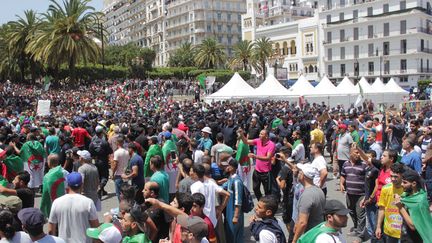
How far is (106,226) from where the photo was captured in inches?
169

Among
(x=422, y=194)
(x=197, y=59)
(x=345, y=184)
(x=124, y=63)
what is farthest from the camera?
(x=124, y=63)

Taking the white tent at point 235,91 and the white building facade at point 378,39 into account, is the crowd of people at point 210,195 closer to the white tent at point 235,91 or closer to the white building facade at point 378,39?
the white tent at point 235,91

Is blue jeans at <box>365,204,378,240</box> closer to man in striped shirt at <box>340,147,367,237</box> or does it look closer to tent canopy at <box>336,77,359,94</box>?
man in striped shirt at <box>340,147,367,237</box>

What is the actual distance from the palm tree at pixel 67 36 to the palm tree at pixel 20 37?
7637 millimetres

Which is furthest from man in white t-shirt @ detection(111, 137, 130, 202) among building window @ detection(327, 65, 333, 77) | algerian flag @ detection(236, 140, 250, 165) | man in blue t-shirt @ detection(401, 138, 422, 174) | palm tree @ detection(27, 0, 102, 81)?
building window @ detection(327, 65, 333, 77)

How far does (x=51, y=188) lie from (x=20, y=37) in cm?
5107

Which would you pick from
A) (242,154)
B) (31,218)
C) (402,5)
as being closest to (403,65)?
(402,5)

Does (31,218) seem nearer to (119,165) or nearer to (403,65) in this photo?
(119,165)

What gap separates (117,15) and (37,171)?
138 metres

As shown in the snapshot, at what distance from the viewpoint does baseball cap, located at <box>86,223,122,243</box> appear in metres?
4.20

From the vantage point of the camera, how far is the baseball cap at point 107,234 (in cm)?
420

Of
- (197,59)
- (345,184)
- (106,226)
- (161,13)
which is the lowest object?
(345,184)

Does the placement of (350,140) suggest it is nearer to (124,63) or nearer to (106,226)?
(106,226)

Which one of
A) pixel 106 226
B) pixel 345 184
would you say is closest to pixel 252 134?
pixel 345 184
